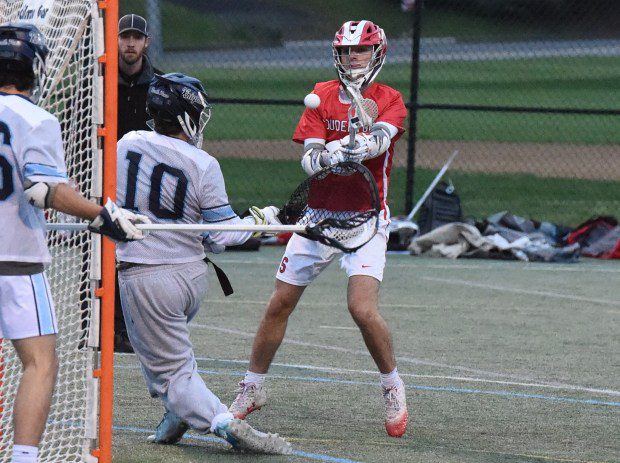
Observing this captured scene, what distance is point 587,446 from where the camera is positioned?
668 centimetres

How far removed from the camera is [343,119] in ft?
23.5

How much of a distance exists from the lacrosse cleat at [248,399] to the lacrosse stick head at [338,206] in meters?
1.01

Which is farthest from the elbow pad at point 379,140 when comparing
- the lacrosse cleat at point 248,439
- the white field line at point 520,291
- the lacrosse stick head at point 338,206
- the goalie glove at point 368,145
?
the white field line at point 520,291

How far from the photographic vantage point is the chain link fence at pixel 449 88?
20719 mm

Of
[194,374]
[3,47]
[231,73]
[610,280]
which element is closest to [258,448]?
[194,374]

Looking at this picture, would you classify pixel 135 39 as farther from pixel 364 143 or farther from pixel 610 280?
pixel 610 280

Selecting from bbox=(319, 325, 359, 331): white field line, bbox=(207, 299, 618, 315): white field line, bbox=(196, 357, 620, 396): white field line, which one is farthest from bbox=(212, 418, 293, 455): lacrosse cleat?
bbox=(207, 299, 618, 315): white field line

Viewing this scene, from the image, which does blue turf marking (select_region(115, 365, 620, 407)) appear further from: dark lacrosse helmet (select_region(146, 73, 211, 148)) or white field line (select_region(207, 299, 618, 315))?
white field line (select_region(207, 299, 618, 315))

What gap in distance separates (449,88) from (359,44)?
3234 centimetres

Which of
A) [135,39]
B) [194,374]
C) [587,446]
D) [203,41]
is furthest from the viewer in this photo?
[203,41]

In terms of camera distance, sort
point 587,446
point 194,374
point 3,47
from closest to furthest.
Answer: point 3,47, point 194,374, point 587,446

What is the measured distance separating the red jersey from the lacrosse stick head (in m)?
0.28

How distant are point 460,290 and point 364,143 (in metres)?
5.63

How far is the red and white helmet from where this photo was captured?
707 cm
